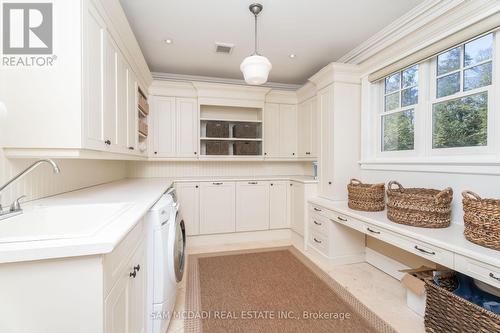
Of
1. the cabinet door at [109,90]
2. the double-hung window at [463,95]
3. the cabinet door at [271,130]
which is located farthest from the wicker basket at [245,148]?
the double-hung window at [463,95]

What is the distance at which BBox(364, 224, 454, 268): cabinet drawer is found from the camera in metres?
1.43

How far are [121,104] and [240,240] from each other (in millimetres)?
2364

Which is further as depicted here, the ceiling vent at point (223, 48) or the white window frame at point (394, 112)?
the ceiling vent at point (223, 48)

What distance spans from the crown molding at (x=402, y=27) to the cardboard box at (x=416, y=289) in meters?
2.07

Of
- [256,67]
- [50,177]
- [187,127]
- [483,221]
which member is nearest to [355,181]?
[483,221]

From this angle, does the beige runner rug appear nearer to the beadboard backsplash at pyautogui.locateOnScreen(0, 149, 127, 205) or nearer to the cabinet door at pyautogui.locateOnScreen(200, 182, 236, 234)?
the cabinet door at pyautogui.locateOnScreen(200, 182, 236, 234)

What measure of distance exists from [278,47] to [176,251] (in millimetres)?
2461

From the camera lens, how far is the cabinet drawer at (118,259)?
854mm

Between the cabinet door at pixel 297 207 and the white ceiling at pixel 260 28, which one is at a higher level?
the white ceiling at pixel 260 28

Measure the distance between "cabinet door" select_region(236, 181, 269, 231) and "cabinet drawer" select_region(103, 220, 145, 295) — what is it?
2228 mm

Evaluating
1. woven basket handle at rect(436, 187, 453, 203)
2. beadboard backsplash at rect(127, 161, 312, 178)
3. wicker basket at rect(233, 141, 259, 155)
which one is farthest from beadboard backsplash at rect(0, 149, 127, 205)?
woven basket handle at rect(436, 187, 453, 203)

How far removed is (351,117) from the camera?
2.77 metres

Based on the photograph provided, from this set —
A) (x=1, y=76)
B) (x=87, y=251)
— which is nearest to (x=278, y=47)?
(x=1, y=76)

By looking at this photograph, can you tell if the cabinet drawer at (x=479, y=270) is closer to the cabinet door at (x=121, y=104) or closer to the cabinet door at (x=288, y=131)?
the cabinet door at (x=121, y=104)
